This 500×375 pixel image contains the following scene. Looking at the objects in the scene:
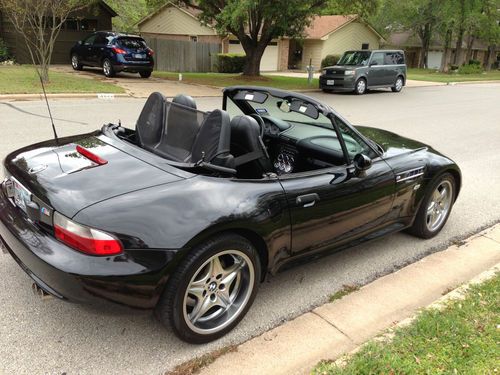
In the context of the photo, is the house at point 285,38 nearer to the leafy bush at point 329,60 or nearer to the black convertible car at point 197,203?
the leafy bush at point 329,60

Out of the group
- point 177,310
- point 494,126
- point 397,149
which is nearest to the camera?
point 177,310

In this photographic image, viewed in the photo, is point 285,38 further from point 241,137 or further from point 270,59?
point 241,137

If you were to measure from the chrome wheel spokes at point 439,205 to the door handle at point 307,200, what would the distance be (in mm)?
1679

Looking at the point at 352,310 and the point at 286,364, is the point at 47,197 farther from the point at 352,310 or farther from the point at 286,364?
the point at 352,310

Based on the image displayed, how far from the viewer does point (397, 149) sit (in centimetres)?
411

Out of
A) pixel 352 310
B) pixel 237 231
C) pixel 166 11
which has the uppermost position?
pixel 166 11

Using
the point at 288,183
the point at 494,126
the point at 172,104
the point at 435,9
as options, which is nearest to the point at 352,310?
the point at 288,183

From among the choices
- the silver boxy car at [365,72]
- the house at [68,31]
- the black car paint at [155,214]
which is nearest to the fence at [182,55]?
the house at [68,31]

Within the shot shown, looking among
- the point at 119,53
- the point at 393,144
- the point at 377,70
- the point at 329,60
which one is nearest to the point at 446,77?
the point at 329,60

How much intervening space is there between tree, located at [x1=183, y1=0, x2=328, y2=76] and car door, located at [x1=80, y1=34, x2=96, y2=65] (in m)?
4.49

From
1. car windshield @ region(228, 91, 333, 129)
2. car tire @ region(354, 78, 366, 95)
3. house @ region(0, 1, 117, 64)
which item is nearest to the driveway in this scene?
car tire @ region(354, 78, 366, 95)

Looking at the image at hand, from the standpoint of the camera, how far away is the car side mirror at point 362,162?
3.36 metres

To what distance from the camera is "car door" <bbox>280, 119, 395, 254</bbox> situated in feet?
10.2

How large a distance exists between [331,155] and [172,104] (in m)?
1.28
